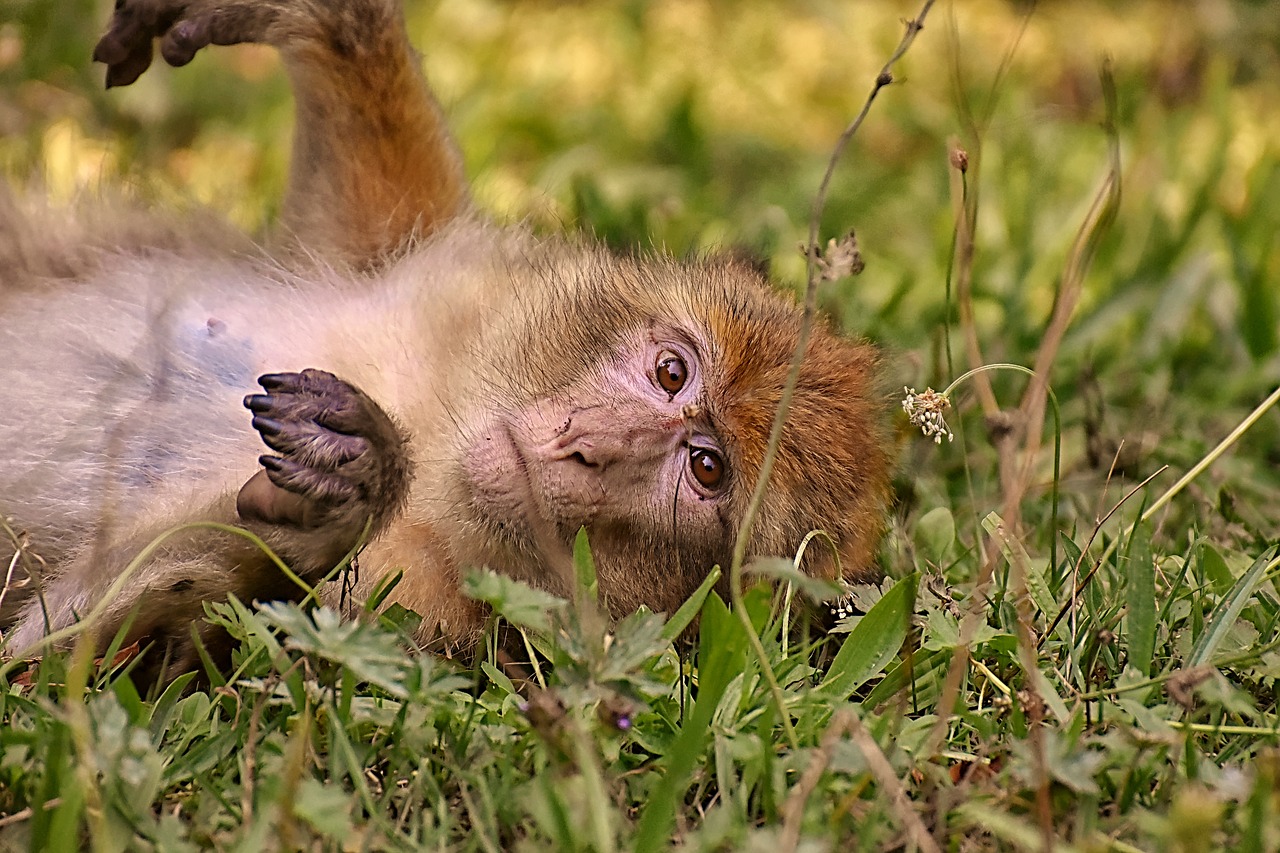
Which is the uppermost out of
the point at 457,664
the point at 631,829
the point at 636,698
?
the point at 636,698

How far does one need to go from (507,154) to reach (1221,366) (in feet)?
11.5

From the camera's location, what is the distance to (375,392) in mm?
3590

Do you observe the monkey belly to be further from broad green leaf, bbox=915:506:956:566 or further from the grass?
broad green leaf, bbox=915:506:956:566

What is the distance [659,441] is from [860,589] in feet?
2.01

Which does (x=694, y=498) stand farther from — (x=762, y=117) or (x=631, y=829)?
(x=762, y=117)

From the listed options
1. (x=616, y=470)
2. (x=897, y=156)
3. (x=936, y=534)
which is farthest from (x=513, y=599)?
(x=897, y=156)

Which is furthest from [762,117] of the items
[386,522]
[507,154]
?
[386,522]

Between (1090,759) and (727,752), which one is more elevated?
(1090,759)

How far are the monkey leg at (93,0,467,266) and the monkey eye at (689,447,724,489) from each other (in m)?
1.21

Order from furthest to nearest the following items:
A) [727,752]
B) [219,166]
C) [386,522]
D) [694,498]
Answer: [219,166]
[694,498]
[386,522]
[727,752]

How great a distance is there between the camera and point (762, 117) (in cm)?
746

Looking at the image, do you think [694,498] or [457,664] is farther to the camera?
[694,498]

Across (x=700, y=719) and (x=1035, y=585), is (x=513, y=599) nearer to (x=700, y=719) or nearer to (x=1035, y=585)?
(x=700, y=719)

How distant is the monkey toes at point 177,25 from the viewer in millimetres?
3848
